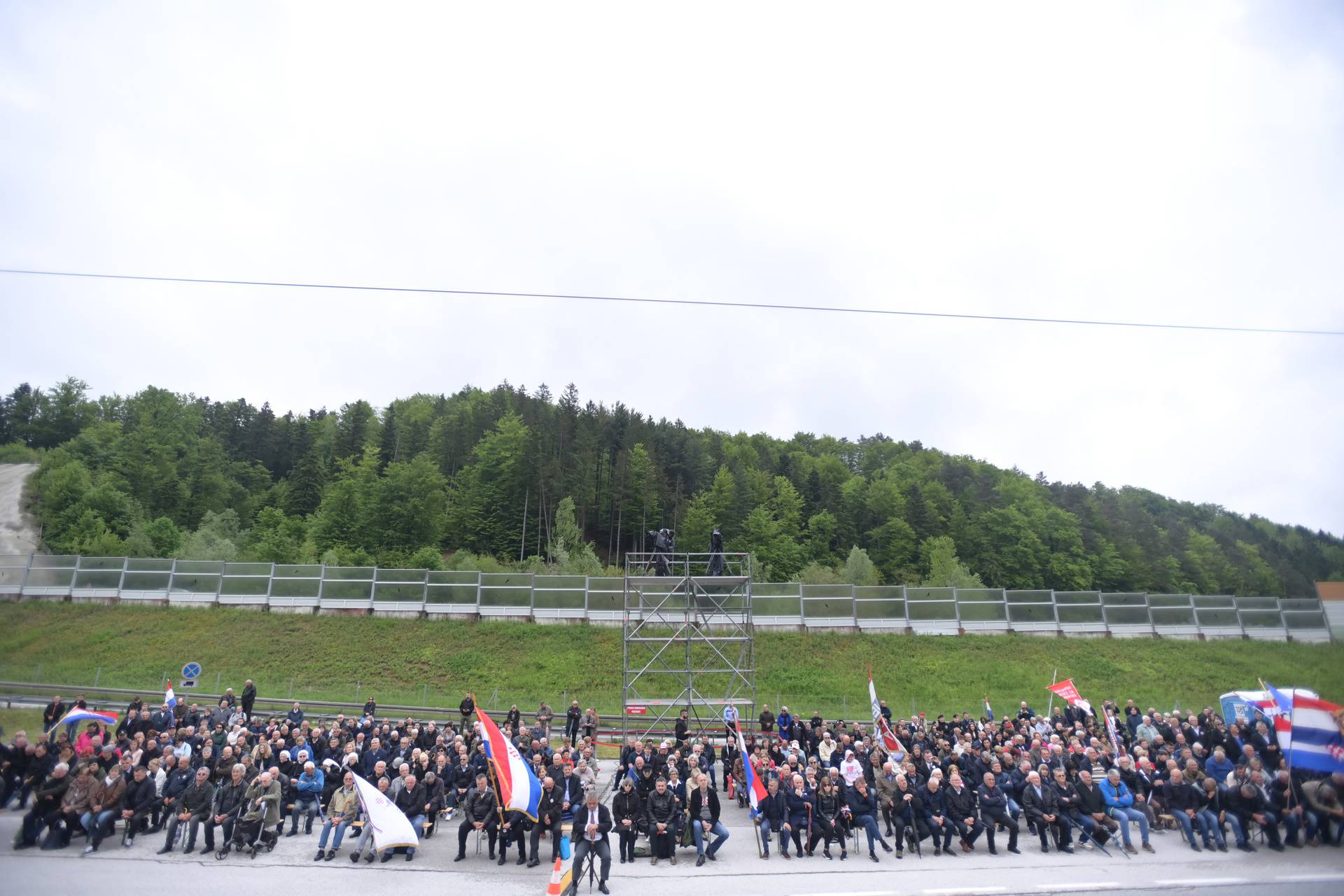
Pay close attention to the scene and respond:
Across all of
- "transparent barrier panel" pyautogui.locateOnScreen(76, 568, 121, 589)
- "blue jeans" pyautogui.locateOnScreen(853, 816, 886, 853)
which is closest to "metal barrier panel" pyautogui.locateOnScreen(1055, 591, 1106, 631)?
"blue jeans" pyautogui.locateOnScreen(853, 816, 886, 853)

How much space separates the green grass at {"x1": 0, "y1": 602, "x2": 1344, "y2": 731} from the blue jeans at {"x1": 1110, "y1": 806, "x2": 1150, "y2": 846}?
1456cm

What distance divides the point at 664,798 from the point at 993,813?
620 cm

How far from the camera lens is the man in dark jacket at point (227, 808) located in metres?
12.4

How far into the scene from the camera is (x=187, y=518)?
64562 mm

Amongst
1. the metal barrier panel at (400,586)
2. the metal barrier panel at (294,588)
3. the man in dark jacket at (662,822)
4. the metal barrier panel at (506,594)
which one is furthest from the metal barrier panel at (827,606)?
the metal barrier panel at (294,588)

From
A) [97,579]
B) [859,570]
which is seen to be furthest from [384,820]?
[859,570]

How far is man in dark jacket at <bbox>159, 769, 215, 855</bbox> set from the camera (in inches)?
486

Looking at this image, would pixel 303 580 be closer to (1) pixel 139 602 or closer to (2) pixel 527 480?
(1) pixel 139 602

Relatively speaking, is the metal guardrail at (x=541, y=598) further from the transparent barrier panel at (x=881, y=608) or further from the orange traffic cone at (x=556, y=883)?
the orange traffic cone at (x=556, y=883)

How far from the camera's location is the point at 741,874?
39.5 ft

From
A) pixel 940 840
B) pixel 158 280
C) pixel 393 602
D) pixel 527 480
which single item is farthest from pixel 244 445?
pixel 940 840

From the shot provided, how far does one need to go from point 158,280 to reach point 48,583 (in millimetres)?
28708

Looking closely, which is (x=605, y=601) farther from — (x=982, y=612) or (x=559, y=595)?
(x=982, y=612)

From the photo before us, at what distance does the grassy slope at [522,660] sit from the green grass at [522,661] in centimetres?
7
